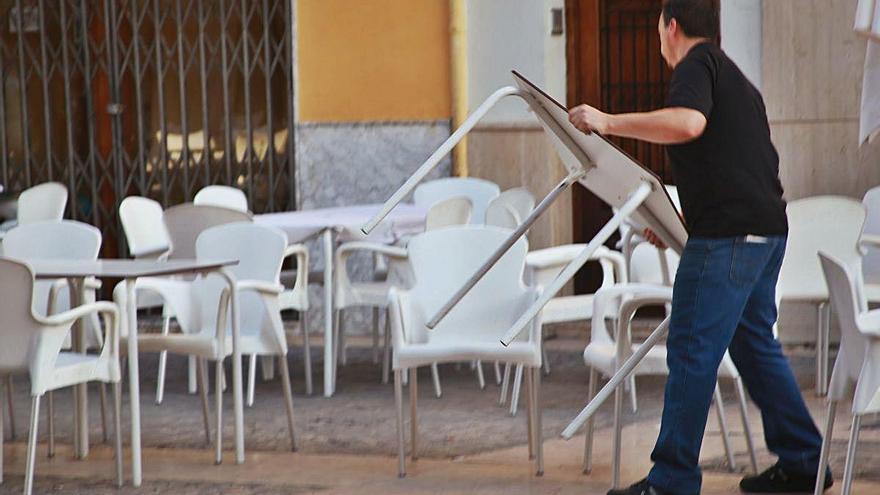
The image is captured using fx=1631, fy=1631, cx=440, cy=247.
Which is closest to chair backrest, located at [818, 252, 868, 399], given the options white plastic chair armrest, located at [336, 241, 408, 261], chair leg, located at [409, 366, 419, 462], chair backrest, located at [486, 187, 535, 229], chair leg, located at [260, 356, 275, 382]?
chair leg, located at [409, 366, 419, 462]

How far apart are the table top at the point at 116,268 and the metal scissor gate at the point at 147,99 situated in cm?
414

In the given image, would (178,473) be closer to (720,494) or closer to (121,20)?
(720,494)

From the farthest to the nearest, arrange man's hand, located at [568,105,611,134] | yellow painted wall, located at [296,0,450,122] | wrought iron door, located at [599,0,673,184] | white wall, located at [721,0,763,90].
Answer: yellow painted wall, located at [296,0,450,122]
wrought iron door, located at [599,0,673,184]
white wall, located at [721,0,763,90]
man's hand, located at [568,105,611,134]

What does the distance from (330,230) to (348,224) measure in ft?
0.35

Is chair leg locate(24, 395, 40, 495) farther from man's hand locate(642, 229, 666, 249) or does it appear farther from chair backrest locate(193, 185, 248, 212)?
chair backrest locate(193, 185, 248, 212)

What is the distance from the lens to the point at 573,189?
9.91 metres

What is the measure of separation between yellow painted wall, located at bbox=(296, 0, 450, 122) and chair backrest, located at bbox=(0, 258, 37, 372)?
497 cm

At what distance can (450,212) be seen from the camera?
777 cm

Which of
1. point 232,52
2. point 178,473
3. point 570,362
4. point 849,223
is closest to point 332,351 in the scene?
point 570,362

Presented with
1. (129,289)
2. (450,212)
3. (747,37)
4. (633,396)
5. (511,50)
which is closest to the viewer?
(129,289)

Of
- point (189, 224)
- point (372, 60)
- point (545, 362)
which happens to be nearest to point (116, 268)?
point (189, 224)

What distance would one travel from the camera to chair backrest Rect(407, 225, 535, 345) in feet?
19.7

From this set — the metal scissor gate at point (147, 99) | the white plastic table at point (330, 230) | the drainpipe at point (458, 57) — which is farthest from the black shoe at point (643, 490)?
the metal scissor gate at point (147, 99)

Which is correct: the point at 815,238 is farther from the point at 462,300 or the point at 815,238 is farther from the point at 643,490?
the point at 643,490
